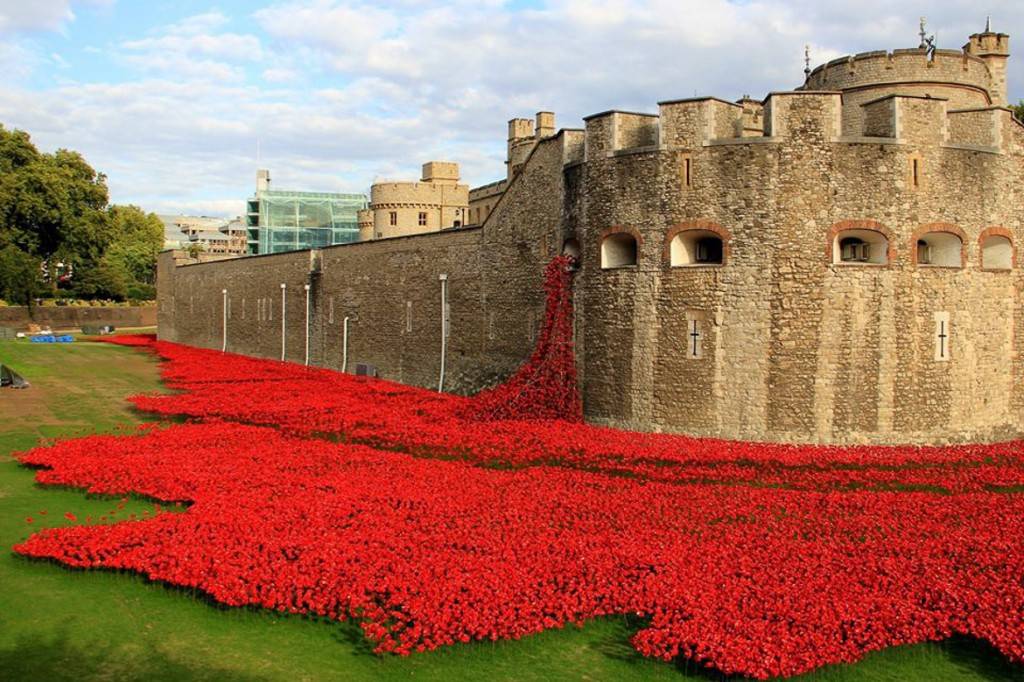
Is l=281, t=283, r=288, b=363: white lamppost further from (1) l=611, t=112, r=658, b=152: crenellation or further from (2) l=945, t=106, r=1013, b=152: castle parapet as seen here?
(2) l=945, t=106, r=1013, b=152: castle parapet

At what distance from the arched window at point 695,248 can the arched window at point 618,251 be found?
4.59 ft

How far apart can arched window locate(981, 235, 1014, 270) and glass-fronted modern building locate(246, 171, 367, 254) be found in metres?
67.8

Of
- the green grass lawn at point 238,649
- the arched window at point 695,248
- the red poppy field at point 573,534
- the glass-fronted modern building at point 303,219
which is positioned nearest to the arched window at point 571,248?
the arched window at point 695,248

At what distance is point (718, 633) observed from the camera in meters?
8.10

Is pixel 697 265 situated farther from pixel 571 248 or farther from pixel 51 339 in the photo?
pixel 51 339

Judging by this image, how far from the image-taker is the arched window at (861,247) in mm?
18156

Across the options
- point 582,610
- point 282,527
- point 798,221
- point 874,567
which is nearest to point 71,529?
point 282,527

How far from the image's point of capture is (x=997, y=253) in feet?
64.0

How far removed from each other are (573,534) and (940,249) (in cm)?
1249

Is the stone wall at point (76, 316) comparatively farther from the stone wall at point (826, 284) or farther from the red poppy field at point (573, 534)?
the stone wall at point (826, 284)

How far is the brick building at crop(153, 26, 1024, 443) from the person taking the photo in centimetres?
1800

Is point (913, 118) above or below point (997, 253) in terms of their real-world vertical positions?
above

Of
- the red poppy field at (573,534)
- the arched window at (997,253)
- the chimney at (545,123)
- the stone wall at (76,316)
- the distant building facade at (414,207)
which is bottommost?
the red poppy field at (573,534)

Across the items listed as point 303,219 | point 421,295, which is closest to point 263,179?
point 303,219
